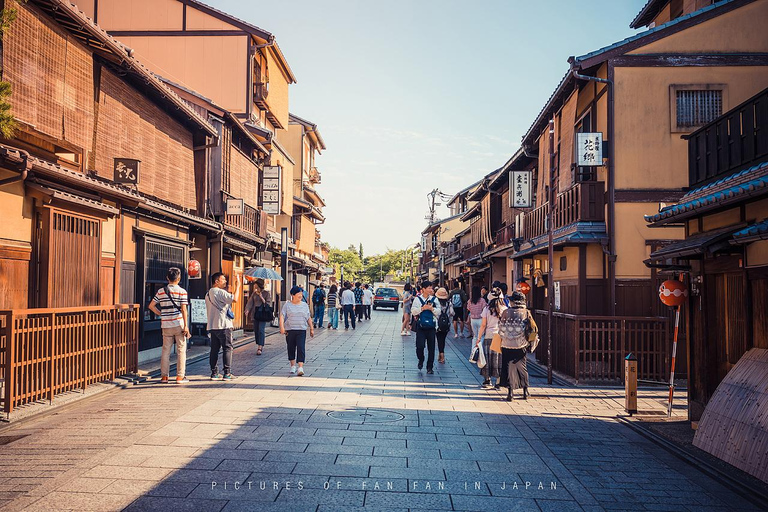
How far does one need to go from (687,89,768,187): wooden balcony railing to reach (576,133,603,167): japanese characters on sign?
172 inches

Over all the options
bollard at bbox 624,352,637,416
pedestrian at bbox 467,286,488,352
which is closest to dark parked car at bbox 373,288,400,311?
pedestrian at bbox 467,286,488,352

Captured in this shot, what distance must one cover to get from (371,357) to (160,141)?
25.5ft

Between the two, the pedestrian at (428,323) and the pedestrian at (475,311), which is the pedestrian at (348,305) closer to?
the pedestrian at (475,311)

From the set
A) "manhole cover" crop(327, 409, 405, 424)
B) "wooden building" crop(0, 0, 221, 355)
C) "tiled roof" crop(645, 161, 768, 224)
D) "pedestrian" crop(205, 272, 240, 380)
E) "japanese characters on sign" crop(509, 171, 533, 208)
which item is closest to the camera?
"tiled roof" crop(645, 161, 768, 224)

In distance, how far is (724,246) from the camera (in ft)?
24.8

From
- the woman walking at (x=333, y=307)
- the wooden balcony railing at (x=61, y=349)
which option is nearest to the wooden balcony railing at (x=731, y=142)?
the wooden balcony railing at (x=61, y=349)

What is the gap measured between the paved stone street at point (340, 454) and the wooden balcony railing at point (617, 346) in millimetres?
1401

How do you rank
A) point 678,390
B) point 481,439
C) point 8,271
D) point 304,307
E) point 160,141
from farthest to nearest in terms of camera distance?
point 160,141 → point 304,307 → point 678,390 → point 8,271 → point 481,439

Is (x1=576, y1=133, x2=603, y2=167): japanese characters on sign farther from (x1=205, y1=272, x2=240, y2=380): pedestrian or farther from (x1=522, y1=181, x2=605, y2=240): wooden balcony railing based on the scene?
(x1=205, y1=272, x2=240, y2=380): pedestrian

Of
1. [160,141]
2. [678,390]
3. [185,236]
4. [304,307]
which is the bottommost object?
[678,390]

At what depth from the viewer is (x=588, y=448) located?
24.4 ft

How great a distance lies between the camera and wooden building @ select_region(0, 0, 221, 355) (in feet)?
31.4

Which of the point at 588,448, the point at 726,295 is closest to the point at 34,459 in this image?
the point at 588,448

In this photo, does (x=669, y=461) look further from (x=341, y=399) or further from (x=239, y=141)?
(x=239, y=141)
